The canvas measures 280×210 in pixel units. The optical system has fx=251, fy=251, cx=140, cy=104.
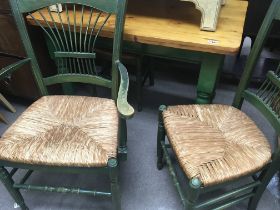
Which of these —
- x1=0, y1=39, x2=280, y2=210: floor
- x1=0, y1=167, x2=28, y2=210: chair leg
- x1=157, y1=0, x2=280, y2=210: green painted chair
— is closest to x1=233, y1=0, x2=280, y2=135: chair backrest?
x1=157, y1=0, x2=280, y2=210: green painted chair

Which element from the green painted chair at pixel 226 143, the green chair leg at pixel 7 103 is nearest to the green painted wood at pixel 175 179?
the green painted chair at pixel 226 143

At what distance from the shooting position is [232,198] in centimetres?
111

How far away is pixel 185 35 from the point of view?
1139 millimetres

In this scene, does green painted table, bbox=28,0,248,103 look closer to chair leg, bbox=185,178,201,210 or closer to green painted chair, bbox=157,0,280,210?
green painted chair, bbox=157,0,280,210

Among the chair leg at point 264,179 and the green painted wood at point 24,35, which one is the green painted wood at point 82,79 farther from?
the chair leg at point 264,179

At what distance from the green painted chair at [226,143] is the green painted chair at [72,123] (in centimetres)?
26

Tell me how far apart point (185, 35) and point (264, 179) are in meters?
0.71

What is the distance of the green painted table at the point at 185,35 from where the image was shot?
1099mm

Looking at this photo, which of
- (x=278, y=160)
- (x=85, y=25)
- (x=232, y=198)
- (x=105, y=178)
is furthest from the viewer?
(x=105, y=178)

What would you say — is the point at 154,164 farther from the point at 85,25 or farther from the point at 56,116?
the point at 85,25

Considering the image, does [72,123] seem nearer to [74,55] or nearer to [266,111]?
[74,55]

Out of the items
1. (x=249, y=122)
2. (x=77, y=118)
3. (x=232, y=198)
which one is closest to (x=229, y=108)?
(x=249, y=122)

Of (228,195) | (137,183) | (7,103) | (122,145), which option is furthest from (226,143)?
(7,103)

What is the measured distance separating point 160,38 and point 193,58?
7.5 inches
